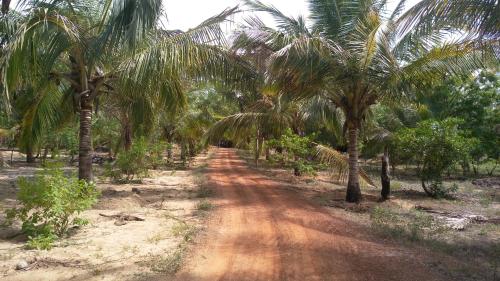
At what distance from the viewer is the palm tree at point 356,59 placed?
9.79 m

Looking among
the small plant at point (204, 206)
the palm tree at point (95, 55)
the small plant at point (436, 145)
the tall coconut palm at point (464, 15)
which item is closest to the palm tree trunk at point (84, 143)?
the palm tree at point (95, 55)

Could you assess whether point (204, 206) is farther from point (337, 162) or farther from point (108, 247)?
point (337, 162)

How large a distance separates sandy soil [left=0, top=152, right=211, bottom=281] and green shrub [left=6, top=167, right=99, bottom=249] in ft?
0.72

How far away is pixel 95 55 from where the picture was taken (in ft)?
28.1

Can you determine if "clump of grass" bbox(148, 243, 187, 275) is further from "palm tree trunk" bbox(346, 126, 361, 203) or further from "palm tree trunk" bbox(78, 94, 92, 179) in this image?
"palm tree trunk" bbox(346, 126, 361, 203)

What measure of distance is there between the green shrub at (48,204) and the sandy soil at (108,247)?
22 cm

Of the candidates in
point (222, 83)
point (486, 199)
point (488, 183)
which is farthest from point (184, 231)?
point (488, 183)

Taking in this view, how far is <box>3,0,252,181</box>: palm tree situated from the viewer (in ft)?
26.4

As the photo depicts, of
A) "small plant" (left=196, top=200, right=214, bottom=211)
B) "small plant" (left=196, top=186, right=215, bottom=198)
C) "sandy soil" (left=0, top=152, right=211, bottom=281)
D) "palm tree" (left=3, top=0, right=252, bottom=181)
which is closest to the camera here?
"sandy soil" (left=0, top=152, right=211, bottom=281)

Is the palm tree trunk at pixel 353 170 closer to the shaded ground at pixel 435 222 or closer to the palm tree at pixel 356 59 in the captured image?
the palm tree at pixel 356 59

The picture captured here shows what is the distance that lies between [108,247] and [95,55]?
155 inches

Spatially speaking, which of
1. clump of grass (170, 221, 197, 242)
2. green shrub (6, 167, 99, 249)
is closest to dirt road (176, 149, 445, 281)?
clump of grass (170, 221, 197, 242)

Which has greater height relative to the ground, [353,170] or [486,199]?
[353,170]

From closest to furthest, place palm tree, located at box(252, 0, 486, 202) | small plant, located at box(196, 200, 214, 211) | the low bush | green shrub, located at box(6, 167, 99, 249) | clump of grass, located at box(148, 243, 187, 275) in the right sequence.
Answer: clump of grass, located at box(148, 243, 187, 275) < green shrub, located at box(6, 167, 99, 249) < palm tree, located at box(252, 0, 486, 202) < small plant, located at box(196, 200, 214, 211) < the low bush
